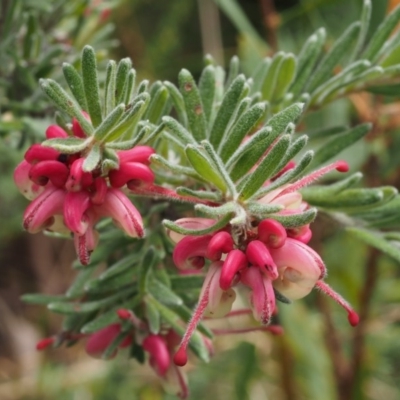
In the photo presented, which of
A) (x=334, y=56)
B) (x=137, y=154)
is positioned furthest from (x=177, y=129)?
(x=334, y=56)

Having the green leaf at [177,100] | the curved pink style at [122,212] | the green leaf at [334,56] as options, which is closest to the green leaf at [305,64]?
the green leaf at [334,56]

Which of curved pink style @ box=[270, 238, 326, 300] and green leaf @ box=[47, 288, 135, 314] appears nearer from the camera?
curved pink style @ box=[270, 238, 326, 300]

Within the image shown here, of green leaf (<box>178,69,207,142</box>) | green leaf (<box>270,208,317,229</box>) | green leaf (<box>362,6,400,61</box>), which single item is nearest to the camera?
green leaf (<box>270,208,317,229</box>)

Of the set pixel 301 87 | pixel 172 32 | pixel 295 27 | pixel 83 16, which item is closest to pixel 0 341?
pixel 172 32

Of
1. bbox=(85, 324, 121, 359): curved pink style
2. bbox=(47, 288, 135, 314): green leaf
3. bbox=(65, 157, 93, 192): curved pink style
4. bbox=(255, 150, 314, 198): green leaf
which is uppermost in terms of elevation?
bbox=(65, 157, 93, 192): curved pink style

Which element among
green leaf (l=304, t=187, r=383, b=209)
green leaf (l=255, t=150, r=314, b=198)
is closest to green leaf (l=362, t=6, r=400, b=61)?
green leaf (l=304, t=187, r=383, b=209)

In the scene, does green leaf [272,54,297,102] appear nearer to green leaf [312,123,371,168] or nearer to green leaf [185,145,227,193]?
green leaf [312,123,371,168]
